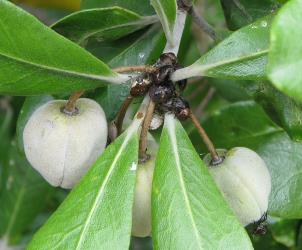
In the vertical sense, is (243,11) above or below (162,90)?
above

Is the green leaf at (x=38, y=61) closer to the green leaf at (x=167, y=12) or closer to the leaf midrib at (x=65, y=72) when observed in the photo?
the leaf midrib at (x=65, y=72)

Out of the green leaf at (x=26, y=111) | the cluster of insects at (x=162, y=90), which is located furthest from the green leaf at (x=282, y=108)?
the green leaf at (x=26, y=111)

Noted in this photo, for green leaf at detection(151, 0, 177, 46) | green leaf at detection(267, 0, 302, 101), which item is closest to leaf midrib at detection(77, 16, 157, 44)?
green leaf at detection(151, 0, 177, 46)

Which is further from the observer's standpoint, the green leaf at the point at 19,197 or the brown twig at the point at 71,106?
the green leaf at the point at 19,197

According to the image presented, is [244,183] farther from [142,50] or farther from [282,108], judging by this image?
[142,50]

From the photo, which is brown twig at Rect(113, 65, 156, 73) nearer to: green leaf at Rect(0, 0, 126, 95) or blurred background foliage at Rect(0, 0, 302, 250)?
green leaf at Rect(0, 0, 126, 95)

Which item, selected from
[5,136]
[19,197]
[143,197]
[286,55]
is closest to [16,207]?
[19,197]
